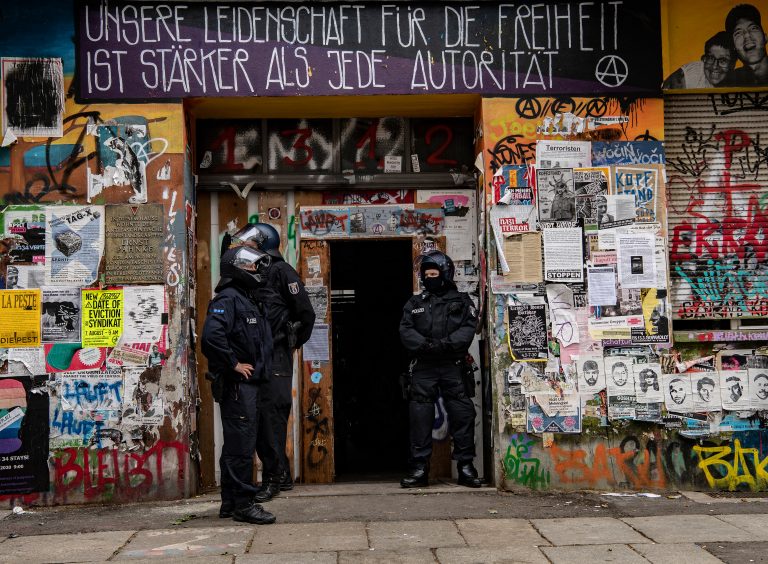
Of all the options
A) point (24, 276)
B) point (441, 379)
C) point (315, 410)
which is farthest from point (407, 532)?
point (24, 276)

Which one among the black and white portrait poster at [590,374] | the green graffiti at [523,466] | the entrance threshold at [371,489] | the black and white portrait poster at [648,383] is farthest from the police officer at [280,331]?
the black and white portrait poster at [648,383]

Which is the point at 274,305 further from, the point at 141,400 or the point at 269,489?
the point at 269,489

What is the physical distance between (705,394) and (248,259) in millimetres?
4042

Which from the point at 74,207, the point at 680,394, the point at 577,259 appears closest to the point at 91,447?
the point at 74,207

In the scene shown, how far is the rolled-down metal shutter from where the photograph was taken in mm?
8312

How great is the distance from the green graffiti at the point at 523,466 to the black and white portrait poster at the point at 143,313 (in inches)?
122

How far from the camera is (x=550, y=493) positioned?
7.87 meters

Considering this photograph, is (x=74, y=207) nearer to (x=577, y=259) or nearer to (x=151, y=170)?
(x=151, y=170)

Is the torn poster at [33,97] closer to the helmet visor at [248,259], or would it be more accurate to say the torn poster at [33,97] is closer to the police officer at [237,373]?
the helmet visor at [248,259]

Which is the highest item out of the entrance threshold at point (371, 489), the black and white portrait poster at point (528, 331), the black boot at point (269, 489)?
the black and white portrait poster at point (528, 331)

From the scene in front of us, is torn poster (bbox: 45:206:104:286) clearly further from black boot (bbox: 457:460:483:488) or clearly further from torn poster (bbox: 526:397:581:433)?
torn poster (bbox: 526:397:581:433)

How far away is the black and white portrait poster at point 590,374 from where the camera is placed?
8031 mm

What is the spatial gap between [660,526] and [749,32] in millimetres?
4383

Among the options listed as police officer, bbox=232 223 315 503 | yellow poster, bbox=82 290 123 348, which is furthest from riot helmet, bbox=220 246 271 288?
yellow poster, bbox=82 290 123 348
